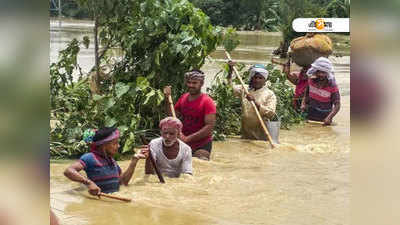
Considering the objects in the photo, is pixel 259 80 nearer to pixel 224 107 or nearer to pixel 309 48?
pixel 224 107

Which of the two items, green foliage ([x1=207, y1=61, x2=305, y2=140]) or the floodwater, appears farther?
green foliage ([x1=207, y1=61, x2=305, y2=140])

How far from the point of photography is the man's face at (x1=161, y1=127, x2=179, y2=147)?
5.16 metres

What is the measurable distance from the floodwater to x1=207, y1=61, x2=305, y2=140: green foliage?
0.18 meters

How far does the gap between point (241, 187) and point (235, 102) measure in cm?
241

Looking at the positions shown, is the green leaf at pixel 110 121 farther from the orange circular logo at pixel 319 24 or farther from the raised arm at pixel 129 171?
the orange circular logo at pixel 319 24

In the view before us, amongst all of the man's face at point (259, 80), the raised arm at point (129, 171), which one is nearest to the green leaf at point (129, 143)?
the raised arm at point (129, 171)

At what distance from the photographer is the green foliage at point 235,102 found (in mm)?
7109

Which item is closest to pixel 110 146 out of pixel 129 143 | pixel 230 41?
pixel 129 143

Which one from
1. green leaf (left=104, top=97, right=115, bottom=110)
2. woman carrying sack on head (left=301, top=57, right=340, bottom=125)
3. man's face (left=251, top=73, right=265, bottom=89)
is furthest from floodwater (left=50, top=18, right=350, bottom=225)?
green leaf (left=104, top=97, right=115, bottom=110)

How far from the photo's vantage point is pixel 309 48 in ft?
23.1

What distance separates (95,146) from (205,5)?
245 centimetres

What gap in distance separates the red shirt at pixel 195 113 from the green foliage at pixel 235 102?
→ 44.9 inches

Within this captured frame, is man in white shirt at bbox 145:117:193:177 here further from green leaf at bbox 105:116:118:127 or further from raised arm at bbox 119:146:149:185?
green leaf at bbox 105:116:118:127
